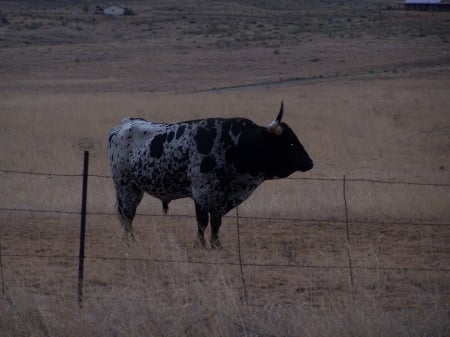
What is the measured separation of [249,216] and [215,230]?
1.97m

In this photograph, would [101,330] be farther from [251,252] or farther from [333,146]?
[333,146]

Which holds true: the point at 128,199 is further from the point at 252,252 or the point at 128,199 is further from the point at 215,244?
the point at 252,252

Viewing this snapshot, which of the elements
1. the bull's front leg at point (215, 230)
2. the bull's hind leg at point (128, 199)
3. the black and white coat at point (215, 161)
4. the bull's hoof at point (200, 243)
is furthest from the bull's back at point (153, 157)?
the bull's hoof at point (200, 243)

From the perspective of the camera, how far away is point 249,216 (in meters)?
13.3

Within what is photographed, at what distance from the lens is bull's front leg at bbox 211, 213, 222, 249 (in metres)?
11.3

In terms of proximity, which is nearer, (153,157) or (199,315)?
(199,315)

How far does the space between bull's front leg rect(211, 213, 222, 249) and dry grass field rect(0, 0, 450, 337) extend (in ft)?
0.68

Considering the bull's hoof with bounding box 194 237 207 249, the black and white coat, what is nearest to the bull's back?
the black and white coat

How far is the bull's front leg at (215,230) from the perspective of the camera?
1128 cm

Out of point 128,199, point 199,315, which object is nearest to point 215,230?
point 128,199

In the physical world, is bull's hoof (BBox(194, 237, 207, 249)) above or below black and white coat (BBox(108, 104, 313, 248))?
below

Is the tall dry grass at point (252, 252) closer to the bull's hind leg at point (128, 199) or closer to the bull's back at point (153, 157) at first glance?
the bull's hind leg at point (128, 199)

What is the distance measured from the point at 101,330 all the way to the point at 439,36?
61745 millimetres

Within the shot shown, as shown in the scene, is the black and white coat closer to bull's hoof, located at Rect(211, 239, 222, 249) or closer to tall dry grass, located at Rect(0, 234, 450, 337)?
bull's hoof, located at Rect(211, 239, 222, 249)
